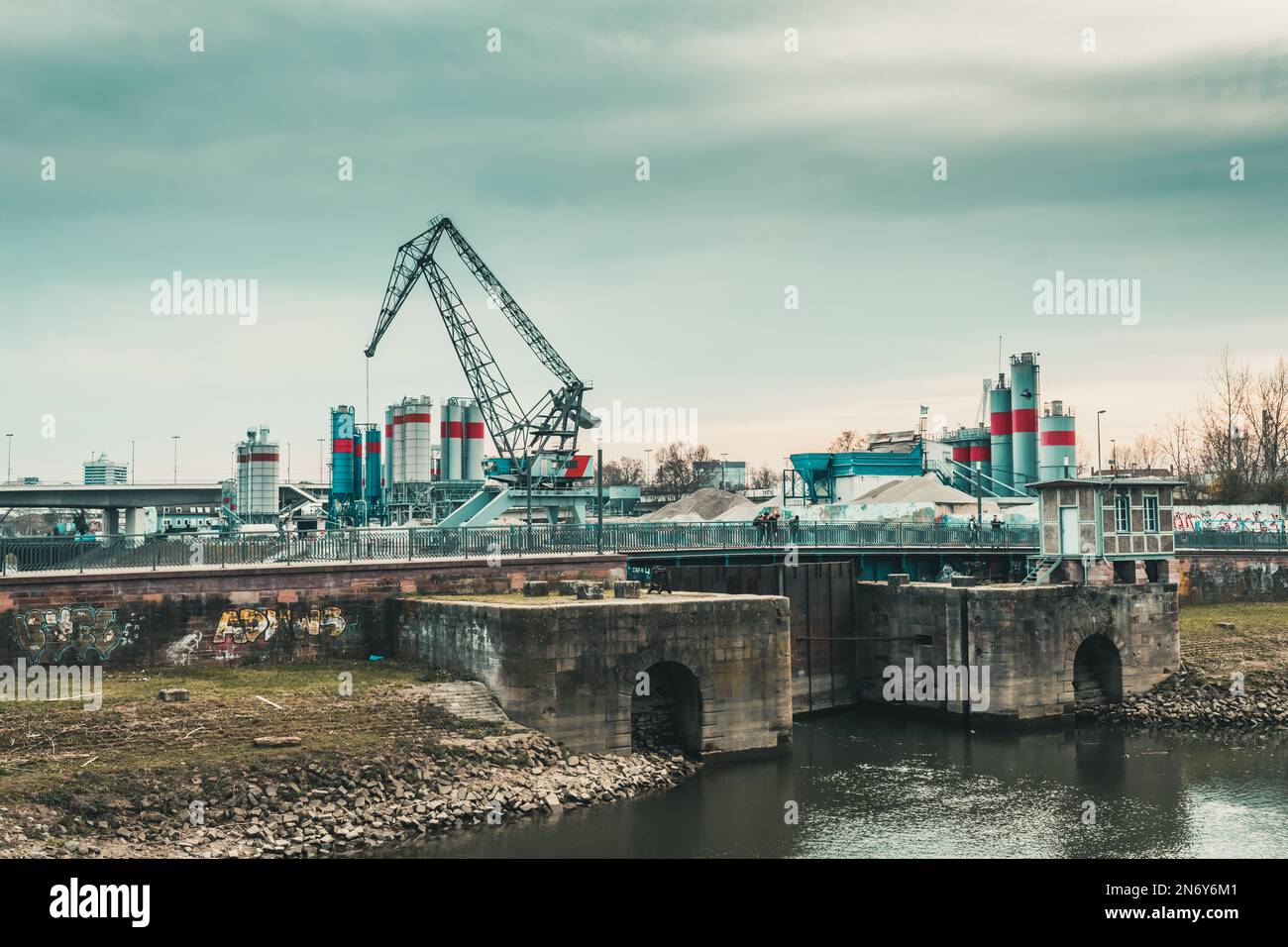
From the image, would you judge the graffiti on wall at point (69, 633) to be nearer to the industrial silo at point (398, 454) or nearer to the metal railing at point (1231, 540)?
the industrial silo at point (398, 454)

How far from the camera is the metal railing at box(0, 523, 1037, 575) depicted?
40.3m

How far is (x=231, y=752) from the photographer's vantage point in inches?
1235

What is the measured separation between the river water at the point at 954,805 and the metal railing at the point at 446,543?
12729mm

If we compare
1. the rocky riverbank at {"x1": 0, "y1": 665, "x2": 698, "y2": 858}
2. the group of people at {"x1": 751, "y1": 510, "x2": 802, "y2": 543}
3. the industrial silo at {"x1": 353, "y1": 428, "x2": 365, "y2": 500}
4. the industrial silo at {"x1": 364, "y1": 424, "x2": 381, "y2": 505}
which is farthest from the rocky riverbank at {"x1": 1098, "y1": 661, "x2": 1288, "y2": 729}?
the industrial silo at {"x1": 353, "y1": 428, "x2": 365, "y2": 500}

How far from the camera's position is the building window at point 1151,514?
51750 mm

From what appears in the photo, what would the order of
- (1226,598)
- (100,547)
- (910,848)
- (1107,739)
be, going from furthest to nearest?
(1226,598) < (1107,739) < (100,547) < (910,848)

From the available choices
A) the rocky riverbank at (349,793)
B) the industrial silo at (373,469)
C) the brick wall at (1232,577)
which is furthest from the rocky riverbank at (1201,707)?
the industrial silo at (373,469)

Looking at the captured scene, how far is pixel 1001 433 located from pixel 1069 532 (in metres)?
44.7

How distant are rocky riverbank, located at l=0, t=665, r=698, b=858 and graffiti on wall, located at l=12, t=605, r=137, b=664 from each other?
609 cm
